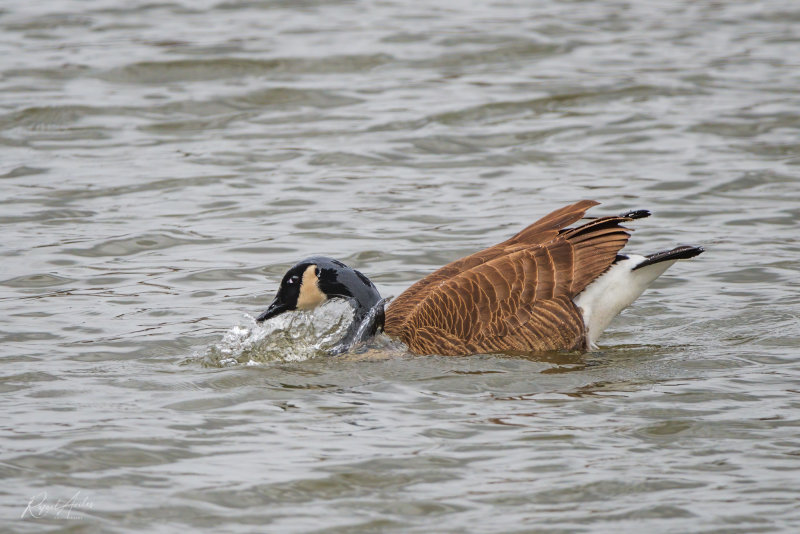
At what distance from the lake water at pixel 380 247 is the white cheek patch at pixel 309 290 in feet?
1.14

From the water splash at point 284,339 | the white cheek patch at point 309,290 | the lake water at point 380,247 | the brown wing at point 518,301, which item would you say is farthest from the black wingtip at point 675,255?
the white cheek patch at point 309,290

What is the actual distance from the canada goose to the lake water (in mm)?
199

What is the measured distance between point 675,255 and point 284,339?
2.73 metres

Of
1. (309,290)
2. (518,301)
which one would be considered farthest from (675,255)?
(309,290)

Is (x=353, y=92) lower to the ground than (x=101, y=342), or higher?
higher

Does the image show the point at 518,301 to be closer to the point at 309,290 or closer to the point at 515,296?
the point at 515,296

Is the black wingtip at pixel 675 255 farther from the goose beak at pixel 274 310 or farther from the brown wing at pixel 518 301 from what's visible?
the goose beak at pixel 274 310

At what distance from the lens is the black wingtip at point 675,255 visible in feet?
25.8

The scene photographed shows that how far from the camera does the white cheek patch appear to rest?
7996 millimetres

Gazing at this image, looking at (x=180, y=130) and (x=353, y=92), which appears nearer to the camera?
(x=180, y=130)

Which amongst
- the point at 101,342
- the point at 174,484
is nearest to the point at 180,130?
the point at 101,342

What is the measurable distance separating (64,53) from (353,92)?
4.43 meters

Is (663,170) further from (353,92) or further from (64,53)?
(64,53)

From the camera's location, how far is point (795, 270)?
960cm
